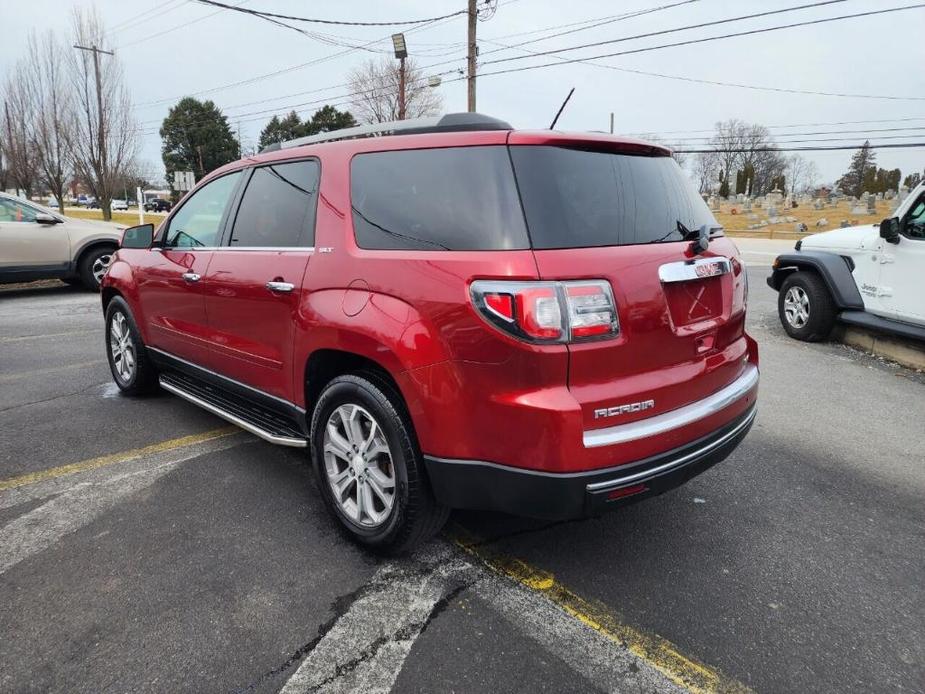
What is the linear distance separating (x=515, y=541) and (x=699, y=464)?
0.92m

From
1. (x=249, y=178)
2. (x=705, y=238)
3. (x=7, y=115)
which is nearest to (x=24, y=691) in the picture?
(x=249, y=178)

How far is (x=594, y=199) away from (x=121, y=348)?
423 centimetres

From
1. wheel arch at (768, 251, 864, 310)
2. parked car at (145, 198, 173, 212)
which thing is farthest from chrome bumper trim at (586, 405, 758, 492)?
parked car at (145, 198, 173, 212)

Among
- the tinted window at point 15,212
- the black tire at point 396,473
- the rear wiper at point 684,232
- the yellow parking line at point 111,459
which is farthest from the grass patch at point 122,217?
the rear wiper at point 684,232

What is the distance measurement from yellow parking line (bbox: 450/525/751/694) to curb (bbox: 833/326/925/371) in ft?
19.1

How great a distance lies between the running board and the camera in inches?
125

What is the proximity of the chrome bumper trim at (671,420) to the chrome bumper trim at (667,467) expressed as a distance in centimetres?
13

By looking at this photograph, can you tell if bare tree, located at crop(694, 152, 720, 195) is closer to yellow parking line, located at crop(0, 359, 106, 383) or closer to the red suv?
yellow parking line, located at crop(0, 359, 106, 383)

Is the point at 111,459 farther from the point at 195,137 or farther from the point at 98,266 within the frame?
the point at 195,137

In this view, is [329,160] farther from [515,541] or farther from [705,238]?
[515,541]

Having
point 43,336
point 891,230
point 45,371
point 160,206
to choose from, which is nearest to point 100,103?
point 43,336

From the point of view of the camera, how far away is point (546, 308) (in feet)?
6.75

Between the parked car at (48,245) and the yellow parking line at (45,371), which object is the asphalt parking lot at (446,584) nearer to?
the yellow parking line at (45,371)

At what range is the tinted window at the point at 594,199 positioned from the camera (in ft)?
7.22
